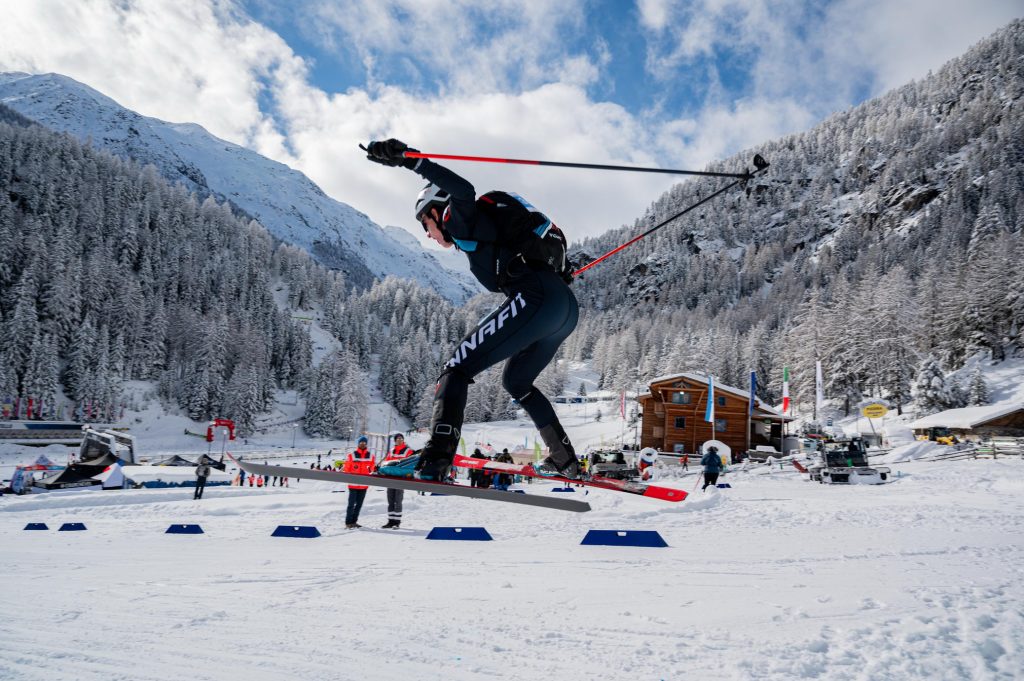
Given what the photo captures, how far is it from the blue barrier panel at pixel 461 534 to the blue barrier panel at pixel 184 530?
13.8ft

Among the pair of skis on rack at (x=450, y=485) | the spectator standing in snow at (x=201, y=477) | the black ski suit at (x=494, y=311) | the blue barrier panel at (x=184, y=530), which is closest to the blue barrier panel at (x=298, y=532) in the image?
the blue barrier panel at (x=184, y=530)

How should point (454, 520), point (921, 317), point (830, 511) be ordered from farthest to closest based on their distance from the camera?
point (921, 317)
point (830, 511)
point (454, 520)

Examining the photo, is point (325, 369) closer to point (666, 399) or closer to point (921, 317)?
point (666, 399)

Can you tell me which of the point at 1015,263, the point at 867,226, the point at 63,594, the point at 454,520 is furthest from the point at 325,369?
the point at 867,226

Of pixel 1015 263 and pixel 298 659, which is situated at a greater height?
pixel 1015 263

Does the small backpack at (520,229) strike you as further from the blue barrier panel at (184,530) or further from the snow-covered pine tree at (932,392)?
the snow-covered pine tree at (932,392)

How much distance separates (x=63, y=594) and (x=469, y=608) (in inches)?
154

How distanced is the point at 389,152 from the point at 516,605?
4159 mm

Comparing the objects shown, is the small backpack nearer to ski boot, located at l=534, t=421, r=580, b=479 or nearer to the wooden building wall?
ski boot, located at l=534, t=421, r=580, b=479

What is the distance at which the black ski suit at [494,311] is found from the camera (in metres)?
3.71

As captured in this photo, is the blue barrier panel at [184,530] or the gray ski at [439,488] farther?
the blue barrier panel at [184,530]

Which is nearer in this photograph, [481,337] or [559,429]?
[481,337]

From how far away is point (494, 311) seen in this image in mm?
3910

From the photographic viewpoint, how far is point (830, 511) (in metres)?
12.7
